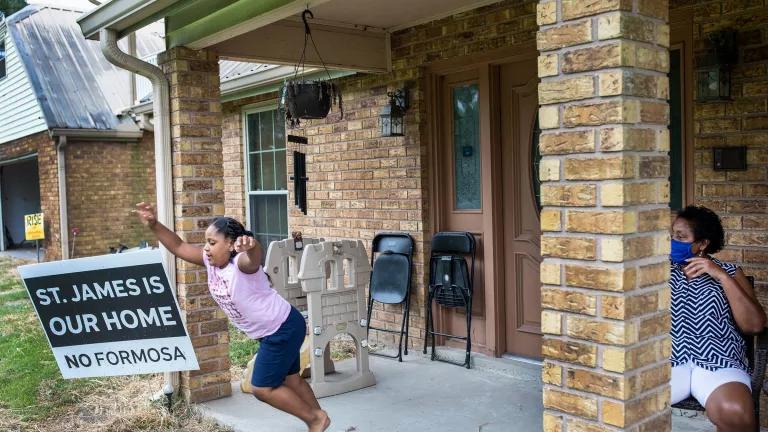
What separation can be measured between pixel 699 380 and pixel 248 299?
83.9 inches

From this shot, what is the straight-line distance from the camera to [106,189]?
12648 millimetres

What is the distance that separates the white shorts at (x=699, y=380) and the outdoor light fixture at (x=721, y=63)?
4.87 feet

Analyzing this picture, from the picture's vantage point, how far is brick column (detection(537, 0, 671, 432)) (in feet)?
7.07

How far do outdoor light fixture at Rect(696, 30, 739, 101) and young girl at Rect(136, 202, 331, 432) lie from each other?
2.50 metres

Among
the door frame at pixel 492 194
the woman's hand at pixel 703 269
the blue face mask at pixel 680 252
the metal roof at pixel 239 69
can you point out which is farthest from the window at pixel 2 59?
the woman's hand at pixel 703 269

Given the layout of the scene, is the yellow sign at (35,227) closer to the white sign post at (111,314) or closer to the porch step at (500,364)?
the porch step at (500,364)

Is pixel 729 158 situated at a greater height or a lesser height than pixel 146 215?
greater

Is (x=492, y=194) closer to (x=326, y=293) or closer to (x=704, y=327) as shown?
Result: (x=326, y=293)

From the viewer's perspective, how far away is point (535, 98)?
495 centimetres

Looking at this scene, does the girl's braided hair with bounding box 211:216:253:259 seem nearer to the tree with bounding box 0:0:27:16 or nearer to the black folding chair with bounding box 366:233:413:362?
the black folding chair with bounding box 366:233:413:362

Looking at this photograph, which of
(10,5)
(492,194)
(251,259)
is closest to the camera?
(251,259)

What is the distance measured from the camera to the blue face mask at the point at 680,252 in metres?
3.16

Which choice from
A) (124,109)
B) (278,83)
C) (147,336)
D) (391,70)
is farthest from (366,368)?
(124,109)

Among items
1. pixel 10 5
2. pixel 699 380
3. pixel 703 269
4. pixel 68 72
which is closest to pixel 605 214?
pixel 703 269
